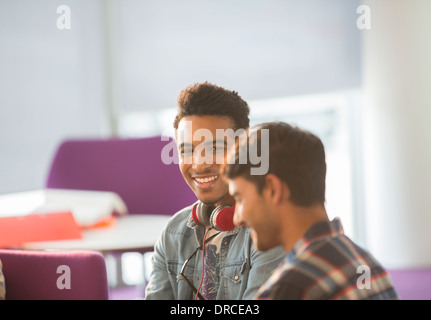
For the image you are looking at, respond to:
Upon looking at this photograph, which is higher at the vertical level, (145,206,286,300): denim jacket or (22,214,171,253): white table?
(145,206,286,300): denim jacket

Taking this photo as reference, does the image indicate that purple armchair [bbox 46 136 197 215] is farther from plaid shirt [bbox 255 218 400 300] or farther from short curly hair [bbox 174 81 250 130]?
plaid shirt [bbox 255 218 400 300]

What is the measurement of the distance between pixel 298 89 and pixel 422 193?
99 centimetres

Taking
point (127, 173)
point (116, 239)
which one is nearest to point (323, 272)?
point (116, 239)

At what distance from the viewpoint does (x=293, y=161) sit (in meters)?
1.05

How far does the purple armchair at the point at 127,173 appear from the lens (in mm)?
3033

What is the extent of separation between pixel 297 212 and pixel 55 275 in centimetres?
65

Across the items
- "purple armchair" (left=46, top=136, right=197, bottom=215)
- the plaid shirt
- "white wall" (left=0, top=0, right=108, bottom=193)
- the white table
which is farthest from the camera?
"white wall" (left=0, top=0, right=108, bottom=193)

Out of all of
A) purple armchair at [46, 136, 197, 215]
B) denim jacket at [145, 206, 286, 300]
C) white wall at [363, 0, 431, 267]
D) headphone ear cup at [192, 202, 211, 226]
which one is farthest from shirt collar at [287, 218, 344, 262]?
white wall at [363, 0, 431, 267]

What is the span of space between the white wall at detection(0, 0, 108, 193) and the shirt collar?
2.58 meters

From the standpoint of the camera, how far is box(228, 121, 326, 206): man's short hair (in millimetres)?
1051

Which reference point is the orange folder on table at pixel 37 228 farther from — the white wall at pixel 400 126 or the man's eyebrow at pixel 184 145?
the white wall at pixel 400 126

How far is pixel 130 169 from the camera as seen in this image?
309 centimetres
